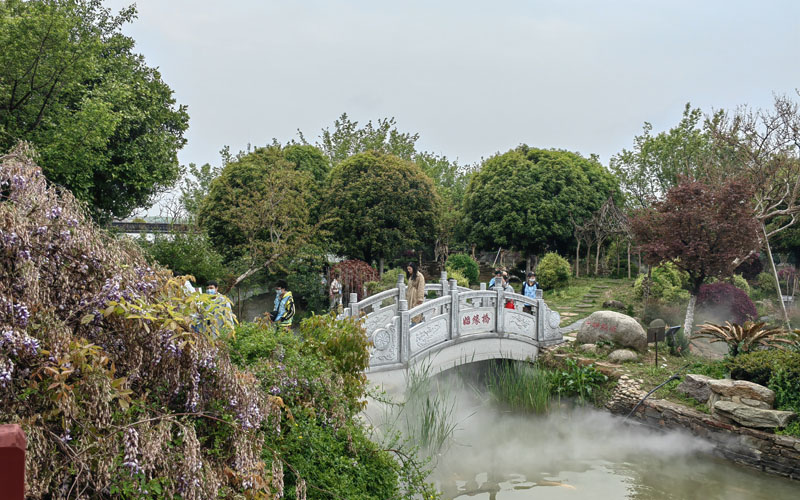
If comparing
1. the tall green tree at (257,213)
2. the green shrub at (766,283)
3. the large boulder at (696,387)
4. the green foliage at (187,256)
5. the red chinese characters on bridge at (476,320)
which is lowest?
the large boulder at (696,387)

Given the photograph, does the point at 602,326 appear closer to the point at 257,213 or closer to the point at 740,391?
the point at 740,391

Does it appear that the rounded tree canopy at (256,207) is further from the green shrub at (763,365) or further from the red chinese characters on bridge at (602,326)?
the green shrub at (763,365)

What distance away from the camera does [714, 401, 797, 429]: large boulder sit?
696 centimetres

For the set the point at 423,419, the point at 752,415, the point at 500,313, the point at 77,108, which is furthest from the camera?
the point at 77,108

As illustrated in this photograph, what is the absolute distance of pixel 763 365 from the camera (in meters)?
7.54

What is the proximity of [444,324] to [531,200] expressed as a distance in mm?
13449

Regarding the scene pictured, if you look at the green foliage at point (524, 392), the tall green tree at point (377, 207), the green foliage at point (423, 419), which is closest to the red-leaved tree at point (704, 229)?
the green foliage at point (524, 392)

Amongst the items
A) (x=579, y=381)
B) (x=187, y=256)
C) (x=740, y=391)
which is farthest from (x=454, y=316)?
(x=187, y=256)

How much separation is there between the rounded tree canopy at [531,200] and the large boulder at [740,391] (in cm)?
1310

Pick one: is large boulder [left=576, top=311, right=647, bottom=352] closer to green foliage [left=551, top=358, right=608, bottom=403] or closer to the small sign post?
the small sign post

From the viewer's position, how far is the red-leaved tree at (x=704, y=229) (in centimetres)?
1087

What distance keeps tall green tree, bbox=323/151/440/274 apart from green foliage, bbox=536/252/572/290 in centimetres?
394

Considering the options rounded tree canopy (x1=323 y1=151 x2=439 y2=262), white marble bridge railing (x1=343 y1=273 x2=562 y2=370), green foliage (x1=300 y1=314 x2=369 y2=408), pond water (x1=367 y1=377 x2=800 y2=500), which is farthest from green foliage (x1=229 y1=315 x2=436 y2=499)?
rounded tree canopy (x1=323 y1=151 x2=439 y2=262)

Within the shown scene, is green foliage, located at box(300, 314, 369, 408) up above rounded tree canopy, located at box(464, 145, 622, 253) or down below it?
below
